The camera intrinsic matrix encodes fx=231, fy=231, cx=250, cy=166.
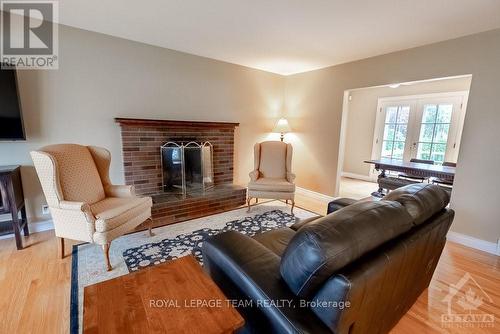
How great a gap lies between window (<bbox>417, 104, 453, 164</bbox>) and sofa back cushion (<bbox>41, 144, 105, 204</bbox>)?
5902 mm

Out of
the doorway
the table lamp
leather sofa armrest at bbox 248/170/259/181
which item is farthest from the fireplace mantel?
the doorway

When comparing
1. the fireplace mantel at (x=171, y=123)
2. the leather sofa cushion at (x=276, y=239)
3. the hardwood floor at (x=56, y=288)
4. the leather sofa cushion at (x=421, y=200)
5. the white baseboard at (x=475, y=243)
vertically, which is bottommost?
the hardwood floor at (x=56, y=288)

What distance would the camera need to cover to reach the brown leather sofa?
0.79 metres

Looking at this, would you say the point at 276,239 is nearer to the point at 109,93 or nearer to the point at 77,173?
the point at 77,173

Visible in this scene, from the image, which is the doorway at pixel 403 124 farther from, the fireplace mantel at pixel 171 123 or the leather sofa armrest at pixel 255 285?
the leather sofa armrest at pixel 255 285

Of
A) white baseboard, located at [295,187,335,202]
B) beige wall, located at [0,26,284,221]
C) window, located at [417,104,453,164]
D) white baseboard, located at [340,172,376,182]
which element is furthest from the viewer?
white baseboard, located at [340,172,376,182]

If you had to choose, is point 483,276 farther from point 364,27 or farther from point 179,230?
point 179,230

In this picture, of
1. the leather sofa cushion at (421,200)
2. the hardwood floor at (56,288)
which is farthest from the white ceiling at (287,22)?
the hardwood floor at (56,288)

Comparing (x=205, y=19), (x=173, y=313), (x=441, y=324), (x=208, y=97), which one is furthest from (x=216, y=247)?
(x=208, y=97)

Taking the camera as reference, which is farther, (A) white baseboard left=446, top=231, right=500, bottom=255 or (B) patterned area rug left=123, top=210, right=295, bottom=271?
(A) white baseboard left=446, top=231, right=500, bottom=255

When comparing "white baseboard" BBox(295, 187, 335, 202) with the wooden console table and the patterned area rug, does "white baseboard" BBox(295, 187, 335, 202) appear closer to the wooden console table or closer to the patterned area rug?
the patterned area rug

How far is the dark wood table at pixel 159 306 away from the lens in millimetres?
850

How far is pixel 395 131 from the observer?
543cm

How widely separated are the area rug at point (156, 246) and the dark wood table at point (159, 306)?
694mm
